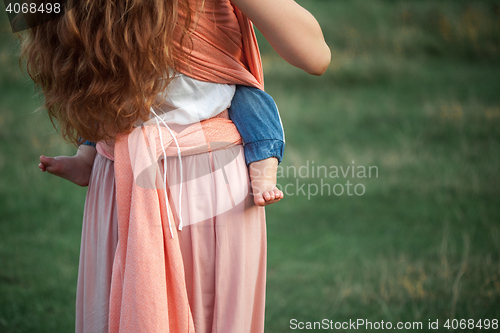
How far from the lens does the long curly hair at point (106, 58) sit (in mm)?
955

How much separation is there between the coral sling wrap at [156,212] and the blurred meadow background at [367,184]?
2.34 ft

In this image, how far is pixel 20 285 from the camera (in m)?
2.73

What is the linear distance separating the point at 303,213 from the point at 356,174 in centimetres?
75

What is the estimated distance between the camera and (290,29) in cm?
101

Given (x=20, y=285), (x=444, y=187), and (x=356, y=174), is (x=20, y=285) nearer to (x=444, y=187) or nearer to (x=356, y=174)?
(x=356, y=174)

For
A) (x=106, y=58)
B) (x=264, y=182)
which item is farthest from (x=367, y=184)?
(x=106, y=58)

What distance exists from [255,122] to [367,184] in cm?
305

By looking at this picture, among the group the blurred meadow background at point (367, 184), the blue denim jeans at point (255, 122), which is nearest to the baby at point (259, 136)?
the blue denim jeans at point (255, 122)

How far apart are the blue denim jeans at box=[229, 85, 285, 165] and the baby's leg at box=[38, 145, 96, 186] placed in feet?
1.48

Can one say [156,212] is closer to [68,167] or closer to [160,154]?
[160,154]

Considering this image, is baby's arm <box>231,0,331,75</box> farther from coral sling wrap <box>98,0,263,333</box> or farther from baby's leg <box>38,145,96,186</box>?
baby's leg <box>38,145,96,186</box>

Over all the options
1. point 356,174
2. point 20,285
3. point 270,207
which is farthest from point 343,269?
point 20,285

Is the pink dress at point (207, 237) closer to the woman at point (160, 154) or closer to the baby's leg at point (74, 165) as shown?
the woman at point (160, 154)

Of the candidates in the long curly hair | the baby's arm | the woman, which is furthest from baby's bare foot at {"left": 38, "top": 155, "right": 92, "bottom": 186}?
the baby's arm
